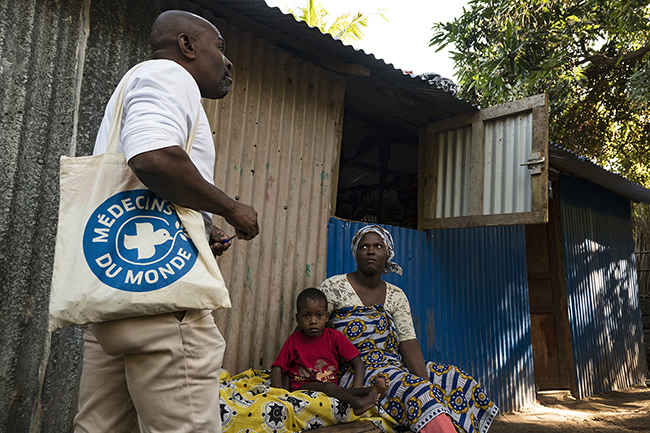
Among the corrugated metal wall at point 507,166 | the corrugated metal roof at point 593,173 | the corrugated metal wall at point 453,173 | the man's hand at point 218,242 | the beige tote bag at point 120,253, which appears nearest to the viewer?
the beige tote bag at point 120,253

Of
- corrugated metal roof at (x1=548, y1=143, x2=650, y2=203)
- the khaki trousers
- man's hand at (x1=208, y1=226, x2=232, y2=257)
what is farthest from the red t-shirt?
corrugated metal roof at (x1=548, y1=143, x2=650, y2=203)

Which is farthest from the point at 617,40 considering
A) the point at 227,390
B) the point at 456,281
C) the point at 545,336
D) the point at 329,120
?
the point at 227,390

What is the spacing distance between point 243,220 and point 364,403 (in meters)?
1.63

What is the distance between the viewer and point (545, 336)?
22.8 feet

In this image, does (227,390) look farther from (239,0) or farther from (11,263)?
(239,0)

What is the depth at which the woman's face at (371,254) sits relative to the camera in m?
3.44

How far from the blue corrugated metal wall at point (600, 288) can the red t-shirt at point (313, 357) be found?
513 cm

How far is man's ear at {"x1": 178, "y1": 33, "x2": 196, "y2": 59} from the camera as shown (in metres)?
1.47

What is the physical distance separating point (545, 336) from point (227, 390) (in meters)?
5.92

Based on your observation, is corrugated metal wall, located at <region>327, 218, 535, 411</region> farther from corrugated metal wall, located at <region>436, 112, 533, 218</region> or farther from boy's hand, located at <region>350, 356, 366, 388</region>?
boy's hand, located at <region>350, 356, 366, 388</region>

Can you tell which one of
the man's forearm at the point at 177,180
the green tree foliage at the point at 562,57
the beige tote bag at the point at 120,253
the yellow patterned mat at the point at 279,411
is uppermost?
the green tree foliage at the point at 562,57

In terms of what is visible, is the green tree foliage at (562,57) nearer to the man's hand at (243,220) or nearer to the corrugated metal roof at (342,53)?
the corrugated metal roof at (342,53)

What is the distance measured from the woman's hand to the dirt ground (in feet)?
6.94

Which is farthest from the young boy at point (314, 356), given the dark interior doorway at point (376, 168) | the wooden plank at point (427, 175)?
the dark interior doorway at point (376, 168)
